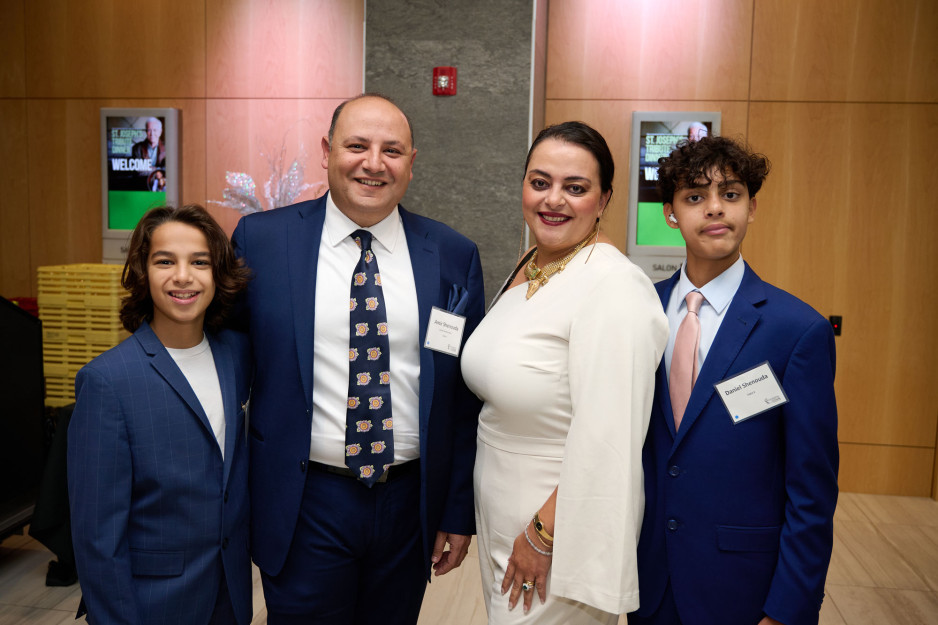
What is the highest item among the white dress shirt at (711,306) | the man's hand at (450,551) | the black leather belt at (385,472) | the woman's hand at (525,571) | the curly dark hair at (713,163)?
the curly dark hair at (713,163)

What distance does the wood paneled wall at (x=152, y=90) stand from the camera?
4672mm

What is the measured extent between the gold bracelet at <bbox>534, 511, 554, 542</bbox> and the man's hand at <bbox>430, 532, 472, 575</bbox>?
0.43 m

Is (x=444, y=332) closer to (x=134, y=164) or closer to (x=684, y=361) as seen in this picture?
(x=684, y=361)

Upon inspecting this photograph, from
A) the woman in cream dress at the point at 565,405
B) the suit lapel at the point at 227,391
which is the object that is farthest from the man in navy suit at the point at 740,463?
the suit lapel at the point at 227,391

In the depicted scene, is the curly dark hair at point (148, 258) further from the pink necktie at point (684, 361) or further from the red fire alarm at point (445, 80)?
the red fire alarm at point (445, 80)

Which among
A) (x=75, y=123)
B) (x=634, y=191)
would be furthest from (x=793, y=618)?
(x=75, y=123)

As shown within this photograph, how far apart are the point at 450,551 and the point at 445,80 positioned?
8.52 feet

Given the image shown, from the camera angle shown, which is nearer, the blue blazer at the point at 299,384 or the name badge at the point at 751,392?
the name badge at the point at 751,392

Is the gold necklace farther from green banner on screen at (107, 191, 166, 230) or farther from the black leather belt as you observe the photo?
green banner on screen at (107, 191, 166, 230)

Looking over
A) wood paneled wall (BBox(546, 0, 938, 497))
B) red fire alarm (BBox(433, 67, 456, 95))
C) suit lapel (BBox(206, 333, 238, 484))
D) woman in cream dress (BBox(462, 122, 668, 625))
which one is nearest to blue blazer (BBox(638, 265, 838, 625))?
woman in cream dress (BBox(462, 122, 668, 625))

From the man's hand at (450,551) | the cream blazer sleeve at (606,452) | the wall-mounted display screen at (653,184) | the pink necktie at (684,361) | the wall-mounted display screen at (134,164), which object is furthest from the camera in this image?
the wall-mounted display screen at (134,164)

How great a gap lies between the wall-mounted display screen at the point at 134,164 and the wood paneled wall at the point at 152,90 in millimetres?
110

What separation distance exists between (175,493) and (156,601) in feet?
0.81

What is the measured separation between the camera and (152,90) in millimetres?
4836
